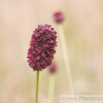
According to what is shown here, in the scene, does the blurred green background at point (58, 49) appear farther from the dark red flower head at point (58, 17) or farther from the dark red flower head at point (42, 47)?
the dark red flower head at point (42, 47)

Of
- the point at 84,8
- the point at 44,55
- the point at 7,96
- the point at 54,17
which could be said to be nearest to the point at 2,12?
the point at 54,17

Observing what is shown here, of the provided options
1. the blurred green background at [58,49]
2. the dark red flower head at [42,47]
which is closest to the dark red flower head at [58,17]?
the blurred green background at [58,49]

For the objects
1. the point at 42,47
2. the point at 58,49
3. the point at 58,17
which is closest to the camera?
the point at 42,47

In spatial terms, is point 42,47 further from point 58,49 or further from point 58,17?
point 58,49

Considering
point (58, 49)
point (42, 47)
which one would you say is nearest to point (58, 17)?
point (58, 49)

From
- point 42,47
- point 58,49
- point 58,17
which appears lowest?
point 42,47

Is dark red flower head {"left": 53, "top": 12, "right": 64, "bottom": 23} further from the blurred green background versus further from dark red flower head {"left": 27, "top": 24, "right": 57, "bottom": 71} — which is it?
dark red flower head {"left": 27, "top": 24, "right": 57, "bottom": 71}

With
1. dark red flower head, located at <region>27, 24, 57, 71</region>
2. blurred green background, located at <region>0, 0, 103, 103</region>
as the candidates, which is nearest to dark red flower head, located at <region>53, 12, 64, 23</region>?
blurred green background, located at <region>0, 0, 103, 103</region>
